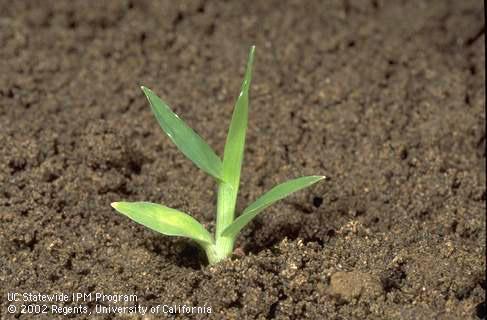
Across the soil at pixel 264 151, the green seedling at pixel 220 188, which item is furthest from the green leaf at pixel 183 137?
the soil at pixel 264 151

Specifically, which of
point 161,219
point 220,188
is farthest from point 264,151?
point 161,219

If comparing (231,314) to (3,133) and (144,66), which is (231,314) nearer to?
(3,133)

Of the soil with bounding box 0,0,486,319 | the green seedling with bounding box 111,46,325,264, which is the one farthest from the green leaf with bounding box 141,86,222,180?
the soil with bounding box 0,0,486,319

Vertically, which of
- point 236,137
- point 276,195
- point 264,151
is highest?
point 264,151

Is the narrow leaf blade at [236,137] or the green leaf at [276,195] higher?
the narrow leaf blade at [236,137]

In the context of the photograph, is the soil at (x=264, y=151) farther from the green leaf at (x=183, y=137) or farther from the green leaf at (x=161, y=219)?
the green leaf at (x=183, y=137)

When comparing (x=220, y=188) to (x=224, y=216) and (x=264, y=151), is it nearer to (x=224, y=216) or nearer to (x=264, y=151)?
(x=224, y=216)
